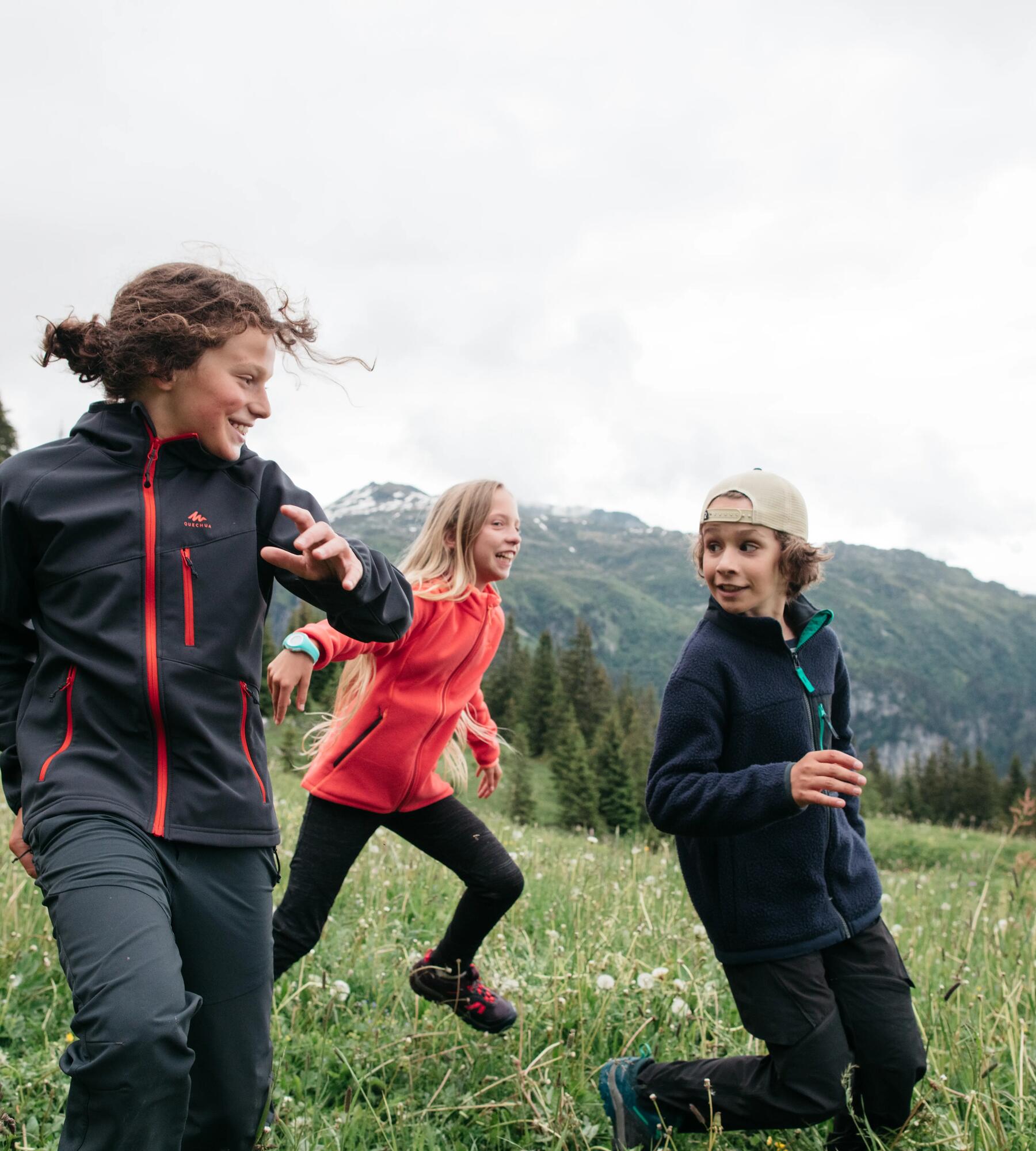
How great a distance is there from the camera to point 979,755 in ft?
244

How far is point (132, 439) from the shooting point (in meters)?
2.79

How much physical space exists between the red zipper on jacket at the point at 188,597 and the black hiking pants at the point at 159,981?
0.52 meters

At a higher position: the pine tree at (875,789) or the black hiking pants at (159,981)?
the black hiking pants at (159,981)

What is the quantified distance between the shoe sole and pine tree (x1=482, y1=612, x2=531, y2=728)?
173ft

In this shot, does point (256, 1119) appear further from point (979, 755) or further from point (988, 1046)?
point (979, 755)

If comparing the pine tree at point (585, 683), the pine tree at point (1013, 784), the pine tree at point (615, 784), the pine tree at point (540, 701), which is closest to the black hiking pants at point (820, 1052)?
the pine tree at point (615, 784)

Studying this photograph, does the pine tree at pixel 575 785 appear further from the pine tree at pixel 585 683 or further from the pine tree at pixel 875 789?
the pine tree at pixel 875 789

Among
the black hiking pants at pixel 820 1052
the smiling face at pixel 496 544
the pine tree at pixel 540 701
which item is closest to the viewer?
the black hiking pants at pixel 820 1052

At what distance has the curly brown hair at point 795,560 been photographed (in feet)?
12.0

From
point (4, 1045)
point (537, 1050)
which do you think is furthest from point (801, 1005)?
point (4, 1045)

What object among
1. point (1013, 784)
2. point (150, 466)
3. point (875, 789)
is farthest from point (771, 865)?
point (875, 789)

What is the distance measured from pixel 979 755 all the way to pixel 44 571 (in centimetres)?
8184

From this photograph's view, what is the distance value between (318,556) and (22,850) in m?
1.18

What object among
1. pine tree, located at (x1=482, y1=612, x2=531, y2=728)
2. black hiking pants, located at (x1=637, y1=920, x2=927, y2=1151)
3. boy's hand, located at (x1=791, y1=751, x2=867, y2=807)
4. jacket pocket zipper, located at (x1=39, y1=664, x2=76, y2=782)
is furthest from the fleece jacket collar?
pine tree, located at (x1=482, y1=612, x2=531, y2=728)
